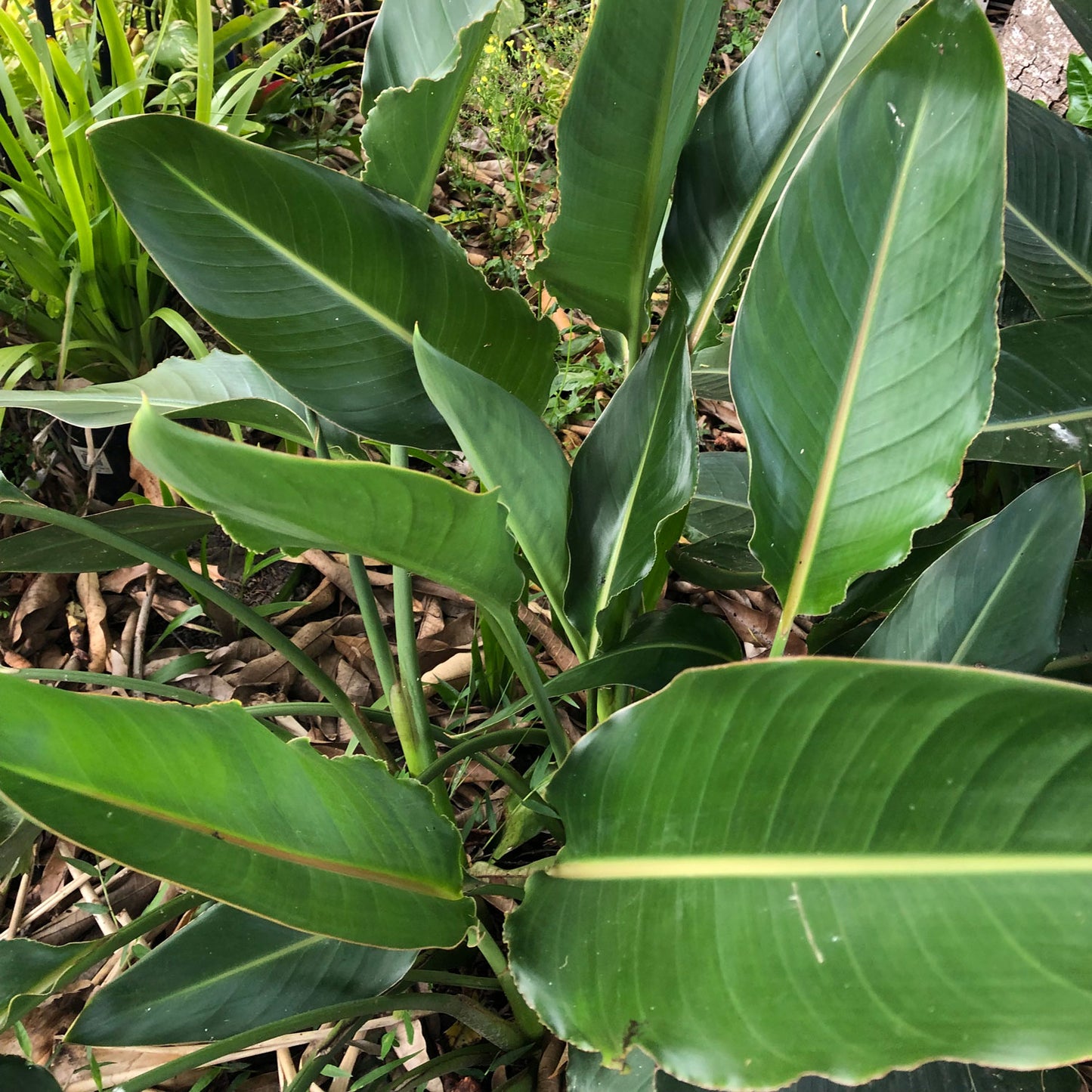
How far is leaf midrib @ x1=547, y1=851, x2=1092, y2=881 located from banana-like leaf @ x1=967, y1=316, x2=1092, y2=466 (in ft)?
1.69

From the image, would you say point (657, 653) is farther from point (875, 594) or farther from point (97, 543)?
point (97, 543)

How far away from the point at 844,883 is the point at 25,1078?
1.59ft

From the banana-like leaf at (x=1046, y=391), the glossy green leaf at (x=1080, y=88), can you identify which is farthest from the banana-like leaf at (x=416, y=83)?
the glossy green leaf at (x=1080, y=88)

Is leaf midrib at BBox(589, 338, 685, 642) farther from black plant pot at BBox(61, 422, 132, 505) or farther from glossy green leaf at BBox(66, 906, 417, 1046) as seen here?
black plant pot at BBox(61, 422, 132, 505)

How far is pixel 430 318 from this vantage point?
0.61 meters

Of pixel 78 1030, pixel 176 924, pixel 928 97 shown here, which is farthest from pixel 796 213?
pixel 176 924

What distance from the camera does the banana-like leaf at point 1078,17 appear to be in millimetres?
711

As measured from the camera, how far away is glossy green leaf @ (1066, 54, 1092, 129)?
114 cm

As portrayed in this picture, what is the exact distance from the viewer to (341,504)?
0.34 meters

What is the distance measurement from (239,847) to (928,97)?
1.69ft

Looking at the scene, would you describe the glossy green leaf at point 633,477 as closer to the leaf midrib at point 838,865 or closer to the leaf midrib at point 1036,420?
the leaf midrib at point 838,865

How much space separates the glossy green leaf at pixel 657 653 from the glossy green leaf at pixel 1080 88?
1.06 meters

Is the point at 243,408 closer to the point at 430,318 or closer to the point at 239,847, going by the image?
the point at 430,318

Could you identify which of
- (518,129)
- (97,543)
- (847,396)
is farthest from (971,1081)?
(518,129)
